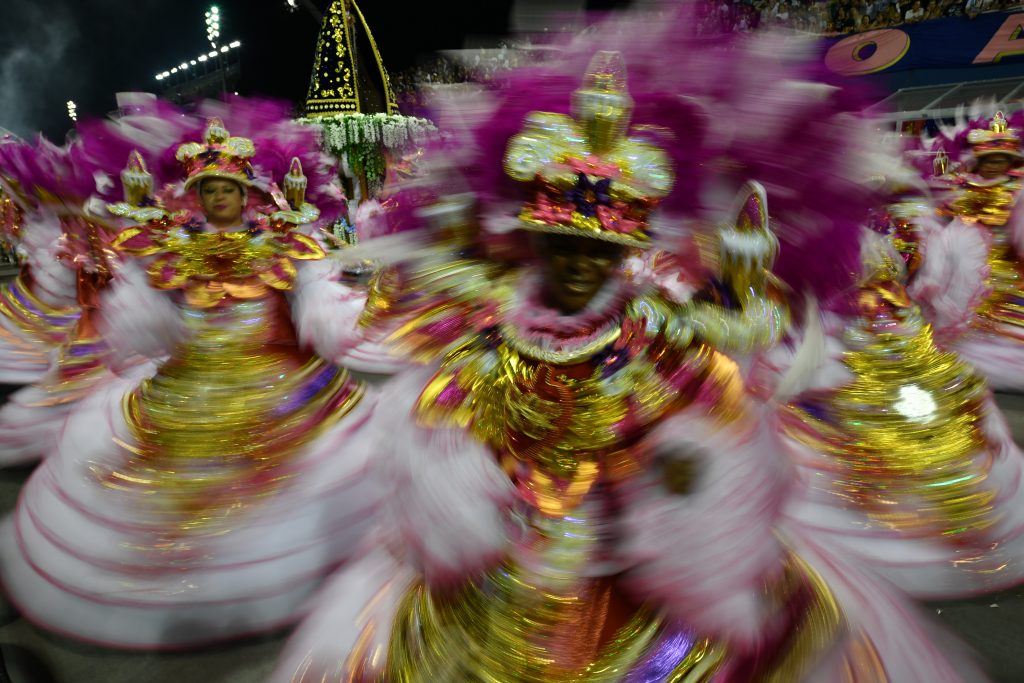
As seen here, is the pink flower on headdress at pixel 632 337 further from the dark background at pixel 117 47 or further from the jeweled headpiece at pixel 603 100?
the dark background at pixel 117 47

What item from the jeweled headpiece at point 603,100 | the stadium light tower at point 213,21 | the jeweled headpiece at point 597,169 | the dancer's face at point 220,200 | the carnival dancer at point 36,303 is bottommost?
the carnival dancer at point 36,303

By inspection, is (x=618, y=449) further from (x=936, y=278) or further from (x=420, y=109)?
(x=936, y=278)

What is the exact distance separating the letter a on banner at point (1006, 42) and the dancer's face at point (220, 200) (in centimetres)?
1316

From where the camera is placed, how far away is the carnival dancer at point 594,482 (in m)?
1.12

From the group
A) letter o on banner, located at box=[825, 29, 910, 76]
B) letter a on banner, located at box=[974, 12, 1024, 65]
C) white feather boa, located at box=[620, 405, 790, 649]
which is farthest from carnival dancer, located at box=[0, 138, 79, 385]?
letter a on banner, located at box=[974, 12, 1024, 65]

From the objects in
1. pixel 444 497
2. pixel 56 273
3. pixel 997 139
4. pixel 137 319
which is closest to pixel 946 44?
pixel 997 139

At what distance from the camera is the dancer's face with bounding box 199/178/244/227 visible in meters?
2.57

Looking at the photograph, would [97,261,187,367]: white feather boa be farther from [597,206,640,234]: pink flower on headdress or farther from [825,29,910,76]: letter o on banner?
[825,29,910,76]: letter o on banner

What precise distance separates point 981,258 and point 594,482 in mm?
2957

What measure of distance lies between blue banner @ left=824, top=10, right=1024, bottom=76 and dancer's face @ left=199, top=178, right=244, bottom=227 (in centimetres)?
1119

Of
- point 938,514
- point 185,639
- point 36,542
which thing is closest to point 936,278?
point 938,514

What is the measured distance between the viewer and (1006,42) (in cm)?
1104

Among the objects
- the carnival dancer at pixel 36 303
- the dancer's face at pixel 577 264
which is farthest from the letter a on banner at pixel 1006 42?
the carnival dancer at pixel 36 303

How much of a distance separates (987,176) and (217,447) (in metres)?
4.45
